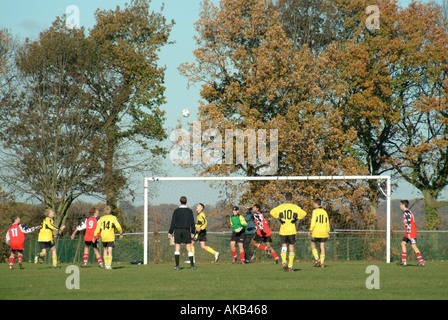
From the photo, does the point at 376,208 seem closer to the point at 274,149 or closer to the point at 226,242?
the point at 274,149

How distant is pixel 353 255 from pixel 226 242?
18.1 feet

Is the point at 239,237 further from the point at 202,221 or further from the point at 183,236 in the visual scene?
the point at 183,236

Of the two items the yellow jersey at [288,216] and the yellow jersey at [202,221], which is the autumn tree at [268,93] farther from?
the yellow jersey at [288,216]

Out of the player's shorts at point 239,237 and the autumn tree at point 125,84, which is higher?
the autumn tree at point 125,84

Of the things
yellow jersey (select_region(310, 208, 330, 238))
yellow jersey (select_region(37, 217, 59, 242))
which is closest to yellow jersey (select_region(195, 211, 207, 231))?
yellow jersey (select_region(310, 208, 330, 238))

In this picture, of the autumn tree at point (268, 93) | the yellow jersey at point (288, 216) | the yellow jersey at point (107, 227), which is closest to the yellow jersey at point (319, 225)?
the yellow jersey at point (288, 216)

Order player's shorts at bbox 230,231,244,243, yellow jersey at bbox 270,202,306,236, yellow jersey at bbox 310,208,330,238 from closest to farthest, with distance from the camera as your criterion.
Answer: yellow jersey at bbox 270,202,306,236
yellow jersey at bbox 310,208,330,238
player's shorts at bbox 230,231,244,243

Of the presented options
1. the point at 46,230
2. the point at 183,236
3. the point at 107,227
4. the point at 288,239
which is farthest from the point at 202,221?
the point at 288,239

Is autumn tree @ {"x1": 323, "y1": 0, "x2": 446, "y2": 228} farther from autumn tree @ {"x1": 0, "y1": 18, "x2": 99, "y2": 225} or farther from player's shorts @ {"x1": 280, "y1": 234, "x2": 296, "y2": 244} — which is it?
player's shorts @ {"x1": 280, "y1": 234, "x2": 296, "y2": 244}

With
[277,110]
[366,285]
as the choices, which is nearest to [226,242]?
[277,110]

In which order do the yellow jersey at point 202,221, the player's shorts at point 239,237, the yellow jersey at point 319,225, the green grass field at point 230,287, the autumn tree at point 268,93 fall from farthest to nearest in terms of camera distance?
the autumn tree at point 268,93 → the player's shorts at point 239,237 → the yellow jersey at point 202,221 → the yellow jersey at point 319,225 → the green grass field at point 230,287

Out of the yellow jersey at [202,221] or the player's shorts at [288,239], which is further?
the yellow jersey at [202,221]

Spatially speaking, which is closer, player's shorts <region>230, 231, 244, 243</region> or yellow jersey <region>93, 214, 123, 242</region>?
yellow jersey <region>93, 214, 123, 242</region>
